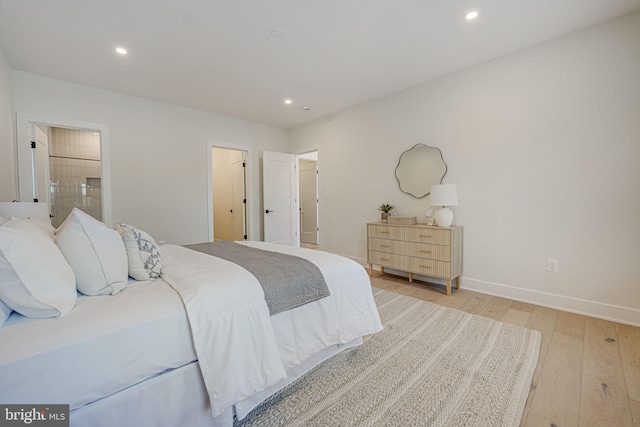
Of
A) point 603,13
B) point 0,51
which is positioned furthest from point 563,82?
point 0,51

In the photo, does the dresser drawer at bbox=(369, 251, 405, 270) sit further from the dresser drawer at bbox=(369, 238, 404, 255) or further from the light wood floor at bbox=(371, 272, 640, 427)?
the light wood floor at bbox=(371, 272, 640, 427)

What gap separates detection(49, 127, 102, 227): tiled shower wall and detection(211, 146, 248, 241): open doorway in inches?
81.6

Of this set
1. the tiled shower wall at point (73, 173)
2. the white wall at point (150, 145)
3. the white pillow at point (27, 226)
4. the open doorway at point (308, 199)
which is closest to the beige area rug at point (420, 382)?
the white pillow at point (27, 226)

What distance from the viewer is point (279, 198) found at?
520cm

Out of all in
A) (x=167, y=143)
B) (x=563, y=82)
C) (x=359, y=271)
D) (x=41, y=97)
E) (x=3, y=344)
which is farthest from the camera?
(x=167, y=143)

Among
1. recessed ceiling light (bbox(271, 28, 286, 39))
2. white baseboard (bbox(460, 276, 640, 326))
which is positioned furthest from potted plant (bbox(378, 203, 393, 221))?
recessed ceiling light (bbox(271, 28, 286, 39))

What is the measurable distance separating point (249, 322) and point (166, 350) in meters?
0.34

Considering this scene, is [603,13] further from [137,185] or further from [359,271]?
[137,185]

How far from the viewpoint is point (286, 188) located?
532 centimetres

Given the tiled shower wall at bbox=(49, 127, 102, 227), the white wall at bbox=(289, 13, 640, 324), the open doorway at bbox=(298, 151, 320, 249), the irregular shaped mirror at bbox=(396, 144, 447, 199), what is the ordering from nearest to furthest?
the white wall at bbox=(289, 13, 640, 324) < the irregular shaped mirror at bbox=(396, 144, 447, 199) < the tiled shower wall at bbox=(49, 127, 102, 227) < the open doorway at bbox=(298, 151, 320, 249)

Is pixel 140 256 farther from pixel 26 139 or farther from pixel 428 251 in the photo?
pixel 26 139

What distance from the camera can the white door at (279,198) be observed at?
198 inches

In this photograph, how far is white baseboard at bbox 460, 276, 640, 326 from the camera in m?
2.32

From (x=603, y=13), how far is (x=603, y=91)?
2.00 ft
